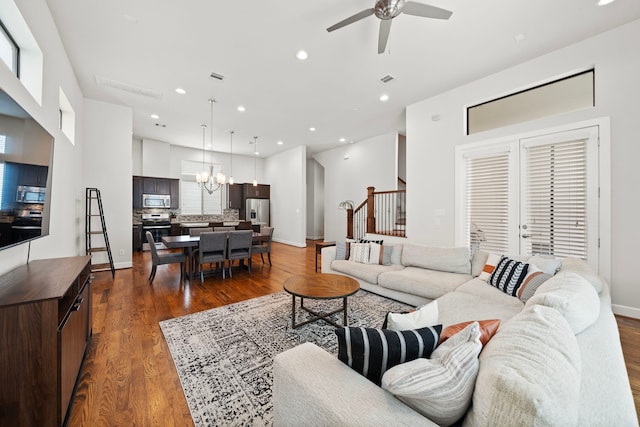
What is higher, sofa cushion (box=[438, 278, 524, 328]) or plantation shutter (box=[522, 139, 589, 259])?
plantation shutter (box=[522, 139, 589, 259])

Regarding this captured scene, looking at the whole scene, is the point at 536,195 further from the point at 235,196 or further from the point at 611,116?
the point at 235,196

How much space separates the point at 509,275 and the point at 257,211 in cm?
798

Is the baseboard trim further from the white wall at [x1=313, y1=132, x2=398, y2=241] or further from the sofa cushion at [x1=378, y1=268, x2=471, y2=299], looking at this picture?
the white wall at [x1=313, y1=132, x2=398, y2=241]

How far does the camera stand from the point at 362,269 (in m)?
3.62

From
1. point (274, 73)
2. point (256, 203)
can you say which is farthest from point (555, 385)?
point (256, 203)

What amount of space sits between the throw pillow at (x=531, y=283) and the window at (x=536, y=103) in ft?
7.99

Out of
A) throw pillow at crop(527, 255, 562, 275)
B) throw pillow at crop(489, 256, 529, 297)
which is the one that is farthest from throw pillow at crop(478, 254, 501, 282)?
throw pillow at crop(527, 255, 562, 275)

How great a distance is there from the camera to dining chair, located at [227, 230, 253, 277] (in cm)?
450

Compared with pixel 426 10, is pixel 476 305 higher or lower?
lower

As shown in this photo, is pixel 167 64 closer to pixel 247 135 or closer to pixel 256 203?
pixel 247 135

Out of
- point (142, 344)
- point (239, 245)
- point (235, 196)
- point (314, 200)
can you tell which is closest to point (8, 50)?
point (142, 344)

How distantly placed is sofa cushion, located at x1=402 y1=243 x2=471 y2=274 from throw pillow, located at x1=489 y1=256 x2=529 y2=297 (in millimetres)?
456

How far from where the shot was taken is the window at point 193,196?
832 centimetres

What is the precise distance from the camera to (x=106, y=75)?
3799 mm
